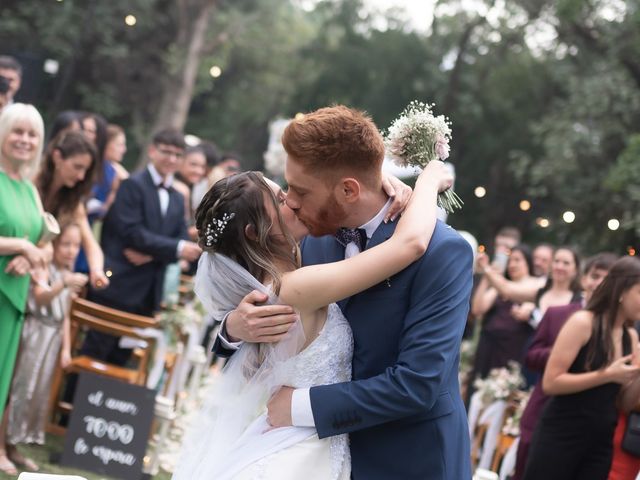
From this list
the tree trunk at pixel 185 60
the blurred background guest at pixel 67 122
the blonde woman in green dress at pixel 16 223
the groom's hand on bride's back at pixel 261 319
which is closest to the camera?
the groom's hand on bride's back at pixel 261 319

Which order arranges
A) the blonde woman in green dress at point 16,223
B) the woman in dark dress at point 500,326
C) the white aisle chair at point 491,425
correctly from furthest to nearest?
the woman in dark dress at point 500,326 < the white aisle chair at point 491,425 < the blonde woman in green dress at point 16,223

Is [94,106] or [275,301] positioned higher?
[94,106]

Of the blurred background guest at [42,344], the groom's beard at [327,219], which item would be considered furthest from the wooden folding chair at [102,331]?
the groom's beard at [327,219]

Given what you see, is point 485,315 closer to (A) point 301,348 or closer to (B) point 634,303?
(B) point 634,303

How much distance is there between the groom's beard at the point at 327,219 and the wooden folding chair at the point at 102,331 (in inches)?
166

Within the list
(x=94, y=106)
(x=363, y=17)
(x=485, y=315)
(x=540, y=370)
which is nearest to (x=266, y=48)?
(x=363, y=17)

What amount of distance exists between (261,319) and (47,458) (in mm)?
4510

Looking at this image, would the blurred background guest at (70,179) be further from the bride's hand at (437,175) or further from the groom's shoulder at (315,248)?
the bride's hand at (437,175)

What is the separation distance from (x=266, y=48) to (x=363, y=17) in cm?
340

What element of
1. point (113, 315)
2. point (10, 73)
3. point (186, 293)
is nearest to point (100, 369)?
point (113, 315)

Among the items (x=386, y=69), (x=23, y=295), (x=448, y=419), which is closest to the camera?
(x=448, y=419)

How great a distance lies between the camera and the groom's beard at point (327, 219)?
3426 millimetres

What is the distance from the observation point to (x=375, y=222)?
3521mm

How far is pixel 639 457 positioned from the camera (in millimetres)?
5875
